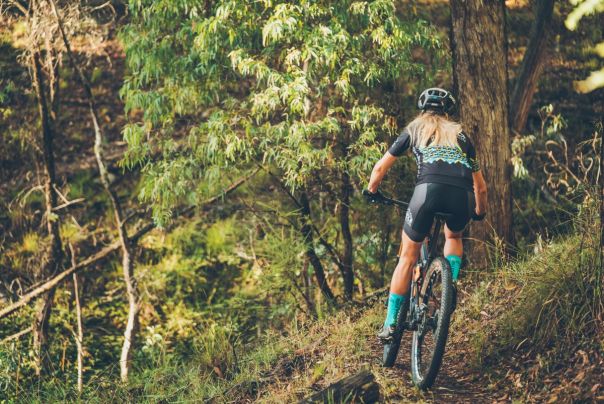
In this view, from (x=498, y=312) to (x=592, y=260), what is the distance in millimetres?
1131

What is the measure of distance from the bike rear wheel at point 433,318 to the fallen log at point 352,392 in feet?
1.23

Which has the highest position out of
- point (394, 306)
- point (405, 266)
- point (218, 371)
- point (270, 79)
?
point (270, 79)

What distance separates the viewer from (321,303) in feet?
31.9

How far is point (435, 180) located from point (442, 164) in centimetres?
13

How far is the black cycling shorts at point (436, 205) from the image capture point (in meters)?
5.29

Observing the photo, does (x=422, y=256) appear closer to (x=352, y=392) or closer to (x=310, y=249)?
(x=352, y=392)

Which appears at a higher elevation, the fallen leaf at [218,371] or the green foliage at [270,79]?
the green foliage at [270,79]

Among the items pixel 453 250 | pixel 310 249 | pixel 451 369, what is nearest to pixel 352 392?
pixel 451 369

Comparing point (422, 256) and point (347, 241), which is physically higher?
point (422, 256)

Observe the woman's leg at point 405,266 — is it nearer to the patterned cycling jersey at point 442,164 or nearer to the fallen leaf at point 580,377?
the patterned cycling jersey at point 442,164

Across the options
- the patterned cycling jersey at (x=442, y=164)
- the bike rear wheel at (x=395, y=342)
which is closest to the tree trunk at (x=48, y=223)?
the bike rear wheel at (x=395, y=342)

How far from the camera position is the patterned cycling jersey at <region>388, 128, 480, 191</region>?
5.30 m

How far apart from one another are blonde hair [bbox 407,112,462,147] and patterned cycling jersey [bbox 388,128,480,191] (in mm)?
35

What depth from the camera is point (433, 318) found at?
533 cm
